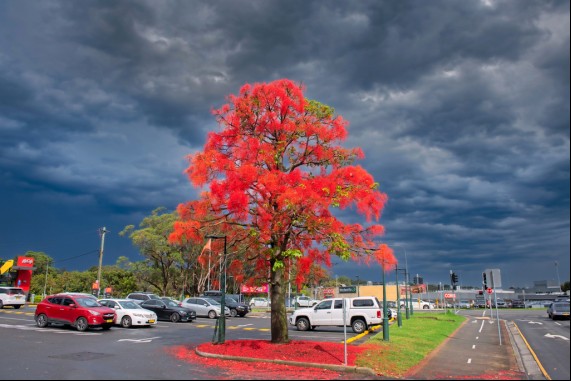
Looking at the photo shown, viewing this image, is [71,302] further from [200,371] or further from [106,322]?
[200,371]

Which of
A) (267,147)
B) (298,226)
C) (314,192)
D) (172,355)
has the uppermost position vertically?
(267,147)

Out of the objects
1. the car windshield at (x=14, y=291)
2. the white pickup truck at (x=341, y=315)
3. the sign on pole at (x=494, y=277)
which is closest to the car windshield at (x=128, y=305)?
the white pickup truck at (x=341, y=315)

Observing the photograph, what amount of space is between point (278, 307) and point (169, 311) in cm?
1686

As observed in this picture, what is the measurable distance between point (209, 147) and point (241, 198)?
9.81ft

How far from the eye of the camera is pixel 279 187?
14648 mm

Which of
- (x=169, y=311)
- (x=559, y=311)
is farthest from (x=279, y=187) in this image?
(x=559, y=311)

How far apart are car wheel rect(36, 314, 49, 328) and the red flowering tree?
11.4 metres

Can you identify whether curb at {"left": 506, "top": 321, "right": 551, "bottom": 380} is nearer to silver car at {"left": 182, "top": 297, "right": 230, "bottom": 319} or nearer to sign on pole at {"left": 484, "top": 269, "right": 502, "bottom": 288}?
sign on pole at {"left": 484, "top": 269, "right": 502, "bottom": 288}

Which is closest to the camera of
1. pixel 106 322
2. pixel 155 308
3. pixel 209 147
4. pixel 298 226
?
pixel 298 226

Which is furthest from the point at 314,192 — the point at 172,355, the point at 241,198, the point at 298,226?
the point at 172,355

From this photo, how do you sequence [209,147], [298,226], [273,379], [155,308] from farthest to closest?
[155,308] < [209,147] < [298,226] < [273,379]

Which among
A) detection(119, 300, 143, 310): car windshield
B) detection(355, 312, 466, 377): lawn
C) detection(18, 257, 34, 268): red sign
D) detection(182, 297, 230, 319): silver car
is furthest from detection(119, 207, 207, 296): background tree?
detection(355, 312, 466, 377): lawn

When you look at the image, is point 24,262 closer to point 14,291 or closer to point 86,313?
point 14,291

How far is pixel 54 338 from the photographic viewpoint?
60.2 feet
